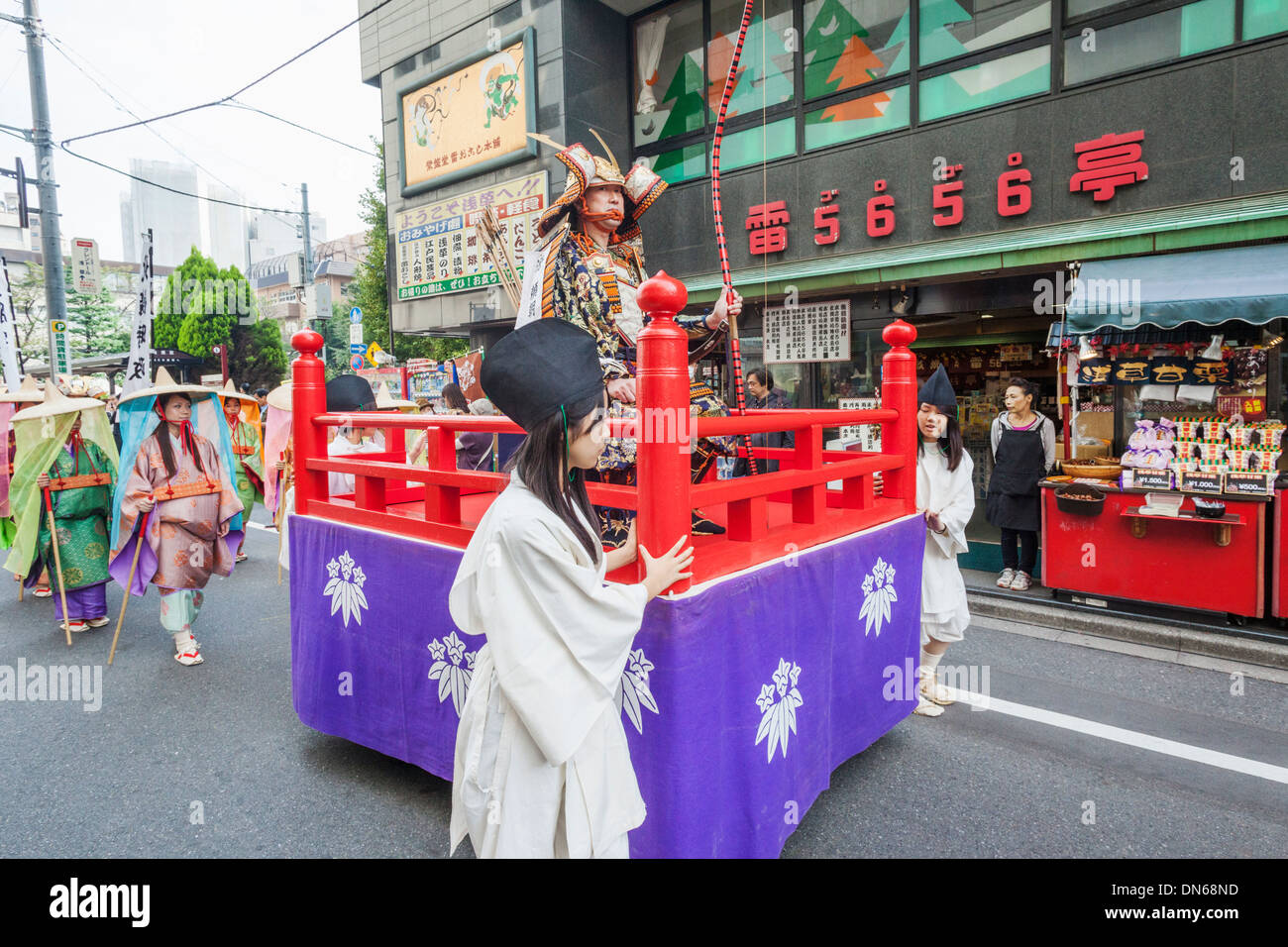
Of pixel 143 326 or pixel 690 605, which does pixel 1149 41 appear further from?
pixel 143 326

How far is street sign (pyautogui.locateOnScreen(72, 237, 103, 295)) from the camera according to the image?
1530cm

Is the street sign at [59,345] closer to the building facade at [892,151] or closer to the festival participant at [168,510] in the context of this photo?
the building facade at [892,151]

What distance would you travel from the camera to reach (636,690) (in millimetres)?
2219

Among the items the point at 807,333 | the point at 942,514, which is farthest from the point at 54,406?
the point at 807,333

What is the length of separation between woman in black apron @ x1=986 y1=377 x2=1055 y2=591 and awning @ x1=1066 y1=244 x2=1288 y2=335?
0.84 metres

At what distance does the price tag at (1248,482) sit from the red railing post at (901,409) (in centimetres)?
325

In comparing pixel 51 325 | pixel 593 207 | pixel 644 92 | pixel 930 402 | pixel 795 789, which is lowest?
pixel 795 789

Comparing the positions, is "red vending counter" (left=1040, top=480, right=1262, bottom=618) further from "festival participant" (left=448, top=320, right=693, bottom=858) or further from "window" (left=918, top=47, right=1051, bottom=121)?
"festival participant" (left=448, top=320, right=693, bottom=858)

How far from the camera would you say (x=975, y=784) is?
3.24m

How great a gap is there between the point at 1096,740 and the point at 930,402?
191 cm

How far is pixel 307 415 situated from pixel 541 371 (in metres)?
2.39

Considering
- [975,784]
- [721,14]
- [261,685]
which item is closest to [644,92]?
[721,14]

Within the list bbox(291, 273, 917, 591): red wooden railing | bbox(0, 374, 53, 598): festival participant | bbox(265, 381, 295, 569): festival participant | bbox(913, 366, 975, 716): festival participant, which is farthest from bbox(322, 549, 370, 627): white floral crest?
bbox(0, 374, 53, 598): festival participant
